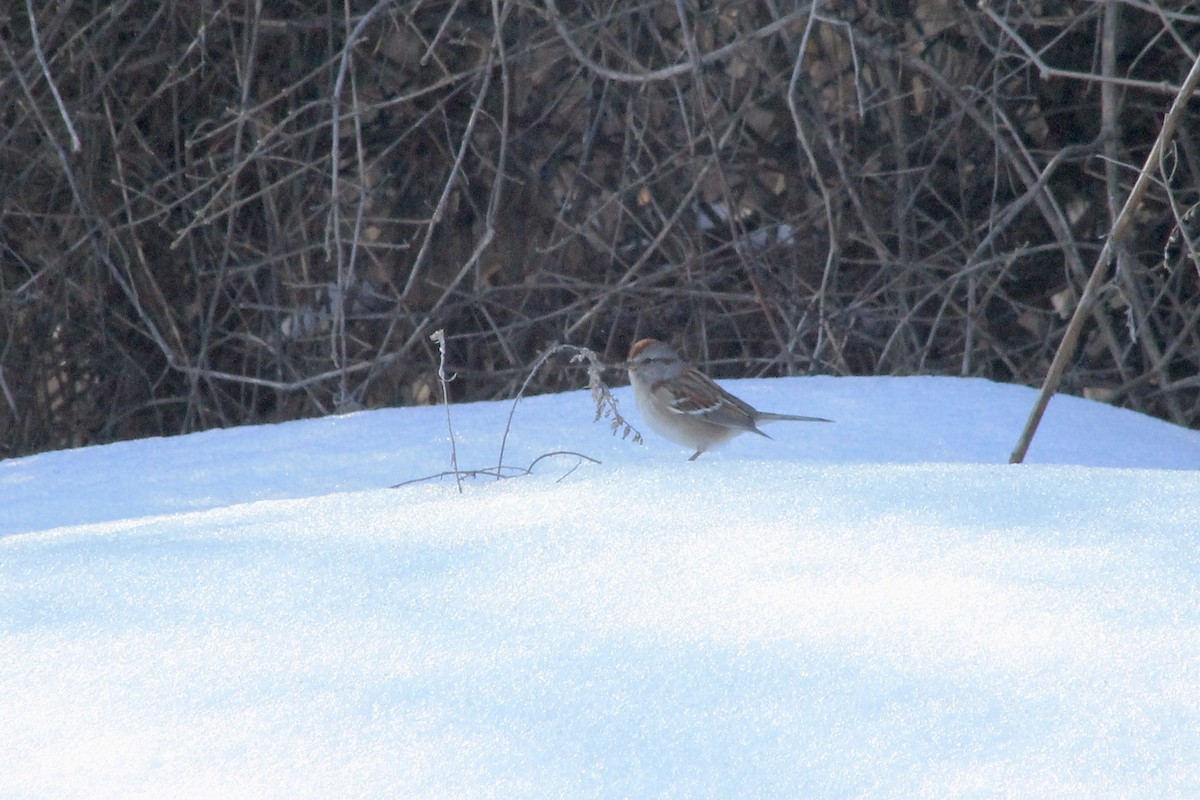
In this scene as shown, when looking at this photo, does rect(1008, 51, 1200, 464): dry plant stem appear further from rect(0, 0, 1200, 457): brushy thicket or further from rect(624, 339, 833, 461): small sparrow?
rect(0, 0, 1200, 457): brushy thicket

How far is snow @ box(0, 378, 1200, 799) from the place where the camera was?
131 centimetres

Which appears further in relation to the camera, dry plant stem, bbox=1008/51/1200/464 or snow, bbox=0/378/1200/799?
dry plant stem, bbox=1008/51/1200/464

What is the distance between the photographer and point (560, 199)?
5.86m

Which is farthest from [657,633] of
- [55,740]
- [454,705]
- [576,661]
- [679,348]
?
[679,348]

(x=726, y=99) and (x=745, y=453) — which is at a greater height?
(x=726, y=99)

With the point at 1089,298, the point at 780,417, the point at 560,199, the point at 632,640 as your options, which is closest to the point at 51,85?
the point at 560,199

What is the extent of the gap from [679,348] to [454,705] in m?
4.36

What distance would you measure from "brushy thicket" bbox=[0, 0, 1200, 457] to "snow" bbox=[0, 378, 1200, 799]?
10.2ft

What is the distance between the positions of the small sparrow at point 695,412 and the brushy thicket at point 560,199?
1644 mm

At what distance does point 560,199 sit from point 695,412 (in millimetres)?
2477

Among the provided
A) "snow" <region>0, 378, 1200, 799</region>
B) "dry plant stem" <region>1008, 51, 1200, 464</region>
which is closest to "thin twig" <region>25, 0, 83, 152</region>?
"snow" <region>0, 378, 1200, 799</region>

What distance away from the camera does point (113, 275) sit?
5664mm

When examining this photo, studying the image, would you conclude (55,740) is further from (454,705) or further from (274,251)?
(274,251)

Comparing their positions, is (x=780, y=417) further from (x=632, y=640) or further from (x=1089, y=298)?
(x=632, y=640)
